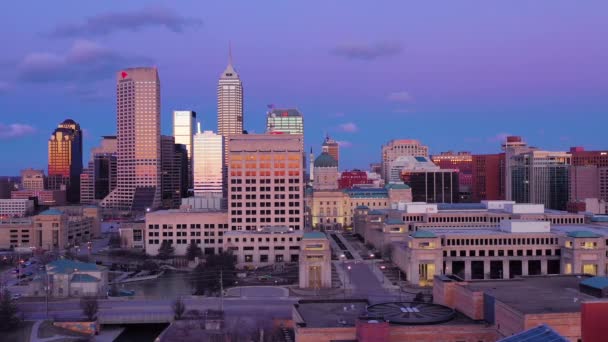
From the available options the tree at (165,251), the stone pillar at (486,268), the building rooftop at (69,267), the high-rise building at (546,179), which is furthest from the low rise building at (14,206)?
the stone pillar at (486,268)

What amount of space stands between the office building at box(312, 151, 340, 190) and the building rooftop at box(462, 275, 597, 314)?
11297 centimetres

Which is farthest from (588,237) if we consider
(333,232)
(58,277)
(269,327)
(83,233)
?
(83,233)

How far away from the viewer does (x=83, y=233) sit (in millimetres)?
122562

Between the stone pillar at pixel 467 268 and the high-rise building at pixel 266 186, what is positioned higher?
the high-rise building at pixel 266 186

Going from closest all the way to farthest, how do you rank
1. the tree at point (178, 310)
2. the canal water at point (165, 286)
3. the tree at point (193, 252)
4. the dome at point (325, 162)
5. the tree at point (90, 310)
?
the tree at point (90, 310)
the tree at point (178, 310)
the canal water at point (165, 286)
the tree at point (193, 252)
the dome at point (325, 162)

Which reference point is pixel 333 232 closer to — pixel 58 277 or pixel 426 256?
pixel 426 256

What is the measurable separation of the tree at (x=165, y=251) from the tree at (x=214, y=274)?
43.1 ft

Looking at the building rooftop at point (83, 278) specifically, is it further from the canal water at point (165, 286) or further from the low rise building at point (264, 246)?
the low rise building at point (264, 246)

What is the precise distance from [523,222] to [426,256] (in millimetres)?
14649

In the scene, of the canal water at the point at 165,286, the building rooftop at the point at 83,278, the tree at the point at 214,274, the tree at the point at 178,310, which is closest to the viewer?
the tree at the point at 178,310

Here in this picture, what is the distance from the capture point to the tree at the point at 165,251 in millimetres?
96062

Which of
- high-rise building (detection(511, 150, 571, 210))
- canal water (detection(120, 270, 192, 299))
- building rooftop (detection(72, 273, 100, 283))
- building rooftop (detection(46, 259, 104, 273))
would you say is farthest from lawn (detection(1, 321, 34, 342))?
high-rise building (detection(511, 150, 571, 210))

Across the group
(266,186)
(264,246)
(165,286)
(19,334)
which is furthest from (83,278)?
(266,186)

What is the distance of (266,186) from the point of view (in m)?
103
